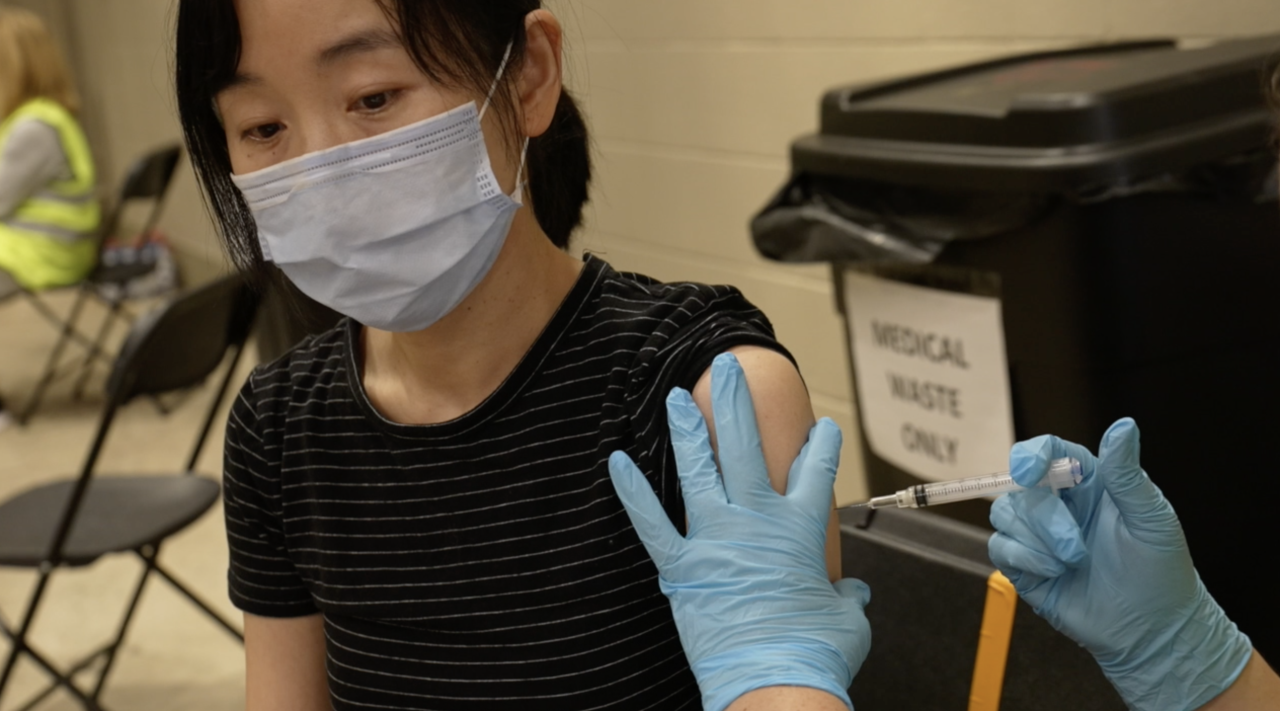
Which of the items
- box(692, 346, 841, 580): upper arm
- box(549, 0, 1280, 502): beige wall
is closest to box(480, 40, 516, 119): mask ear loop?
box(692, 346, 841, 580): upper arm

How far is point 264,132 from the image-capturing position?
1.00 meters

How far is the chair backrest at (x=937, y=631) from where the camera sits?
109 centimetres

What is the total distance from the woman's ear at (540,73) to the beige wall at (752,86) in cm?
98

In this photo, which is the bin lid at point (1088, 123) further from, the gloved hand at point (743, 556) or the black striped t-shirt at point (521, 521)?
the gloved hand at point (743, 556)

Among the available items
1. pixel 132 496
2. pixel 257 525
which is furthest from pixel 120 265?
pixel 257 525

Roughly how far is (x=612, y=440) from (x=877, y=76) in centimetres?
154

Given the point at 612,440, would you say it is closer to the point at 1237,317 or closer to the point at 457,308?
the point at 457,308

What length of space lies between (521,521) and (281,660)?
1.01 feet

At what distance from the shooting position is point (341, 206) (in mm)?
994

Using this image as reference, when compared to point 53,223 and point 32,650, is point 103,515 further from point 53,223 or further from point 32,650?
point 53,223

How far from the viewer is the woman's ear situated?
40.2 inches

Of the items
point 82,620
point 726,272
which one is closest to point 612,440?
point 726,272

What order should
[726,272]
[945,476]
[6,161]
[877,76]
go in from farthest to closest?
1. [6,161]
2. [726,272]
3. [877,76]
4. [945,476]

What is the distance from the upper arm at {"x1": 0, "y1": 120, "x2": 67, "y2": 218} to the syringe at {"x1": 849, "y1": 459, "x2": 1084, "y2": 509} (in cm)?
372
